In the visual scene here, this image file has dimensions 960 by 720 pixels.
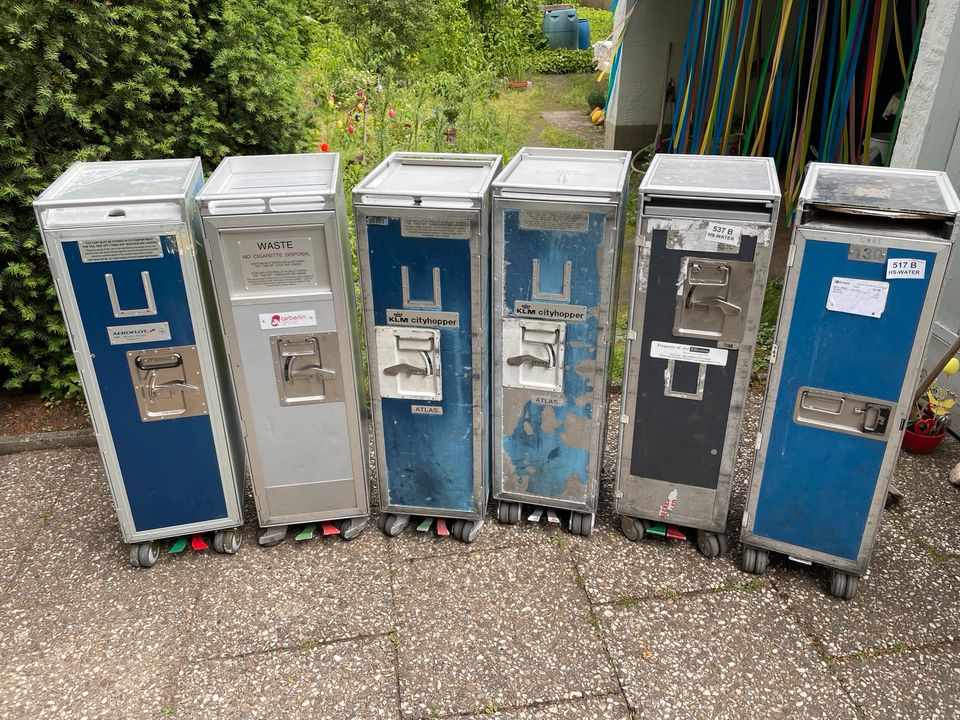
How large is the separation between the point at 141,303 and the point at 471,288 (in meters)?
1.52

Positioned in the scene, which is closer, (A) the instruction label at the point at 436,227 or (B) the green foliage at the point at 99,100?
(A) the instruction label at the point at 436,227

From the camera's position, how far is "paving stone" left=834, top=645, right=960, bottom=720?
3180 millimetres

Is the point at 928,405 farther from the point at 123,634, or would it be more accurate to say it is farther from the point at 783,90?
the point at 123,634

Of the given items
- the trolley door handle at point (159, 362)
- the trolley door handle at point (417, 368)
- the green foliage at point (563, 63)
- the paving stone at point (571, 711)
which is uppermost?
the green foliage at point (563, 63)

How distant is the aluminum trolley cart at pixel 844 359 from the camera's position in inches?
123

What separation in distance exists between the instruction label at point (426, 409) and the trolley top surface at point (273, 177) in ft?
3.87

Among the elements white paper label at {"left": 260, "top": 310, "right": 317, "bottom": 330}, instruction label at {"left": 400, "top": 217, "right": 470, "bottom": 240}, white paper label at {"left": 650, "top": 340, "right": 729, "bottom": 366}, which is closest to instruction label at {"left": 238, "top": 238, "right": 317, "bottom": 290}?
white paper label at {"left": 260, "top": 310, "right": 317, "bottom": 330}

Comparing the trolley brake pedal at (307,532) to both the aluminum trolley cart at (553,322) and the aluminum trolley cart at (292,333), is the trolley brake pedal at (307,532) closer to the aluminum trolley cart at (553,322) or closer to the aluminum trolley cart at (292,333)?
the aluminum trolley cart at (292,333)

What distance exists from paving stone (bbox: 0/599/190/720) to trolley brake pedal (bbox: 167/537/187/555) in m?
0.31

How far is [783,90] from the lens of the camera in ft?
23.4

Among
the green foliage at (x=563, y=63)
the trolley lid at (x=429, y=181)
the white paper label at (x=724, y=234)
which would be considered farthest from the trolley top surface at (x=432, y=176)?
the green foliage at (x=563, y=63)

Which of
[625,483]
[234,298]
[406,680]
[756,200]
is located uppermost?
[756,200]

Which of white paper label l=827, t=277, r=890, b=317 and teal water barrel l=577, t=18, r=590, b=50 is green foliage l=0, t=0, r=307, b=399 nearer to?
white paper label l=827, t=277, r=890, b=317

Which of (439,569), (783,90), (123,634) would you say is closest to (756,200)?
(439,569)
